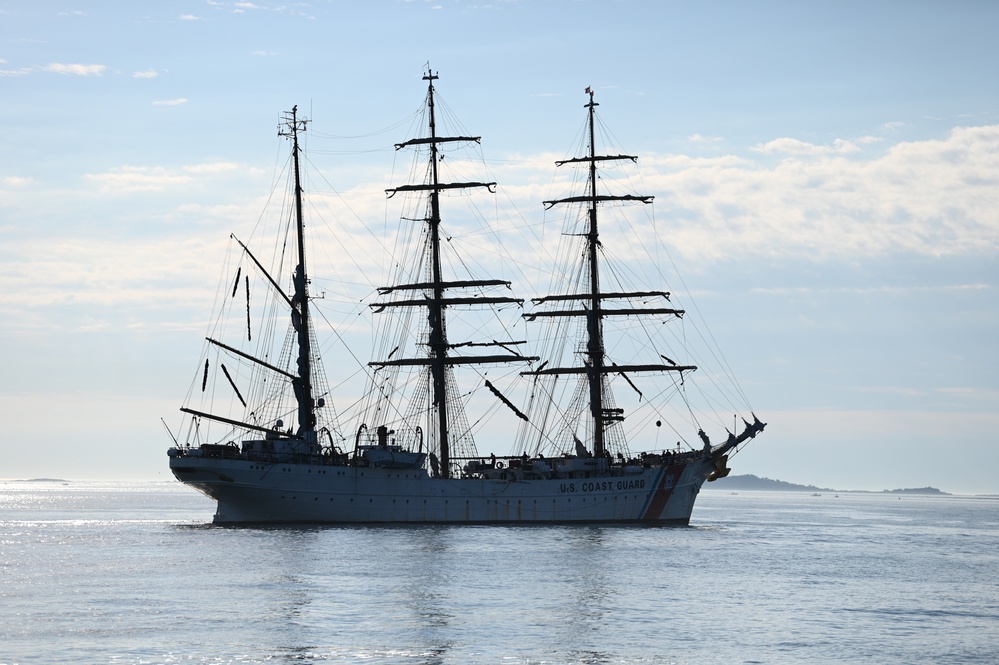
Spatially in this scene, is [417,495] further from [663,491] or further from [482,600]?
[482,600]

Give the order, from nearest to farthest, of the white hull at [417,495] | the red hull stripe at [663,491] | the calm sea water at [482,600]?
the calm sea water at [482,600] → the white hull at [417,495] → the red hull stripe at [663,491]

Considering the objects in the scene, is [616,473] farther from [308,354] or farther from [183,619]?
[183,619]

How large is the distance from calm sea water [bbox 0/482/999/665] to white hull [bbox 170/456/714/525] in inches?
103

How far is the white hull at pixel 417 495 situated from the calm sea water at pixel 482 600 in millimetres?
2604

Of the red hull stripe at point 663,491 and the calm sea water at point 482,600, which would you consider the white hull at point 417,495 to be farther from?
the calm sea water at point 482,600

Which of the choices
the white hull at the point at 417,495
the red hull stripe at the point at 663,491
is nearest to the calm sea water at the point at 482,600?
the white hull at the point at 417,495

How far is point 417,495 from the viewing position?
88.4 meters

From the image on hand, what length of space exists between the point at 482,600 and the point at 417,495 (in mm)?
38306

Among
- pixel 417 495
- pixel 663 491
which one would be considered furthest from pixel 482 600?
pixel 663 491

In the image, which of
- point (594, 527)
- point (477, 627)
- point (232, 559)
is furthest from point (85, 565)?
point (594, 527)

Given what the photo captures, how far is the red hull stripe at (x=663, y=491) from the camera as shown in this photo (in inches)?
3765

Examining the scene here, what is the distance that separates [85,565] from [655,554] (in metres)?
32.4

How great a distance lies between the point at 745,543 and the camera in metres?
88.3

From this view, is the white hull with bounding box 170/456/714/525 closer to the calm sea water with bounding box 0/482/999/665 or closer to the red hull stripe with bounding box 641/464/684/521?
the red hull stripe with bounding box 641/464/684/521
